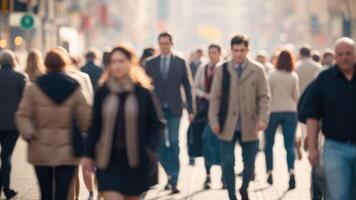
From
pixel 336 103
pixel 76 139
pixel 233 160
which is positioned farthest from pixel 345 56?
pixel 233 160

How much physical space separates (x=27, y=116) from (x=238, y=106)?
2888 millimetres

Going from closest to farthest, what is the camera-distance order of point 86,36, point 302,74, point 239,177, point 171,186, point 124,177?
point 124,177
point 171,186
point 239,177
point 302,74
point 86,36

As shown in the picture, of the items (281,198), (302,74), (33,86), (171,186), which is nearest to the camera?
(33,86)

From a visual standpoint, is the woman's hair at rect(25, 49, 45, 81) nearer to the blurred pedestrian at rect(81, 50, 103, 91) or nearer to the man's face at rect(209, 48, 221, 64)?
the man's face at rect(209, 48, 221, 64)

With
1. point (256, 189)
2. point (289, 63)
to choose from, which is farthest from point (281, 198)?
point (289, 63)

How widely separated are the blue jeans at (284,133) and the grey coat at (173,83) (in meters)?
1.15

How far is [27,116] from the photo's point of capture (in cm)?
896

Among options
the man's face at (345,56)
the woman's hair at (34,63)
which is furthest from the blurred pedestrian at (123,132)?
the woman's hair at (34,63)

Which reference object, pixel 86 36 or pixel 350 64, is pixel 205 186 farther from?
pixel 86 36

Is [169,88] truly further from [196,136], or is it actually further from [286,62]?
[286,62]

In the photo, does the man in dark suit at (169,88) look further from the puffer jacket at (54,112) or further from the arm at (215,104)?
the puffer jacket at (54,112)

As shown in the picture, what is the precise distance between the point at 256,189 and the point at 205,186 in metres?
0.72

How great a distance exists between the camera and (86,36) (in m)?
86.3

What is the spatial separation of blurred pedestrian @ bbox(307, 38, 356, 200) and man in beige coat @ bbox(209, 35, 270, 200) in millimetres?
2739
